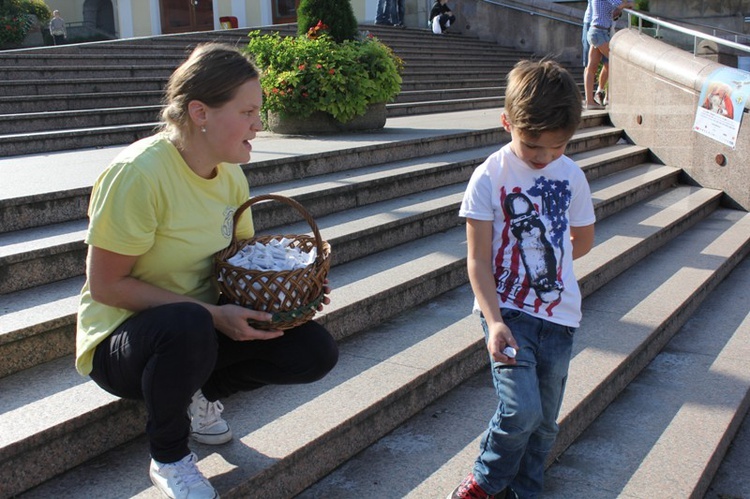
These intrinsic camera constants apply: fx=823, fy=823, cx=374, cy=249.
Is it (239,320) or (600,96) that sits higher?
(600,96)

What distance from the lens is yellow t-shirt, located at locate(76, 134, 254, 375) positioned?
7.23 feet

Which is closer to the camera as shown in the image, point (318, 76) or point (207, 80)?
point (207, 80)

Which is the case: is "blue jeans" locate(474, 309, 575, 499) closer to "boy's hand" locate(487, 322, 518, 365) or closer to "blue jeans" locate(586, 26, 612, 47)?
"boy's hand" locate(487, 322, 518, 365)

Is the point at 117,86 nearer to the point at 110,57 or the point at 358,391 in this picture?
the point at 110,57

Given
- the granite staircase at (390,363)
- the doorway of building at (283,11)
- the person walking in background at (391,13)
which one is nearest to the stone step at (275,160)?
the granite staircase at (390,363)

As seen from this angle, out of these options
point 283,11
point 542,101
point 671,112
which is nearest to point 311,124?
point 671,112

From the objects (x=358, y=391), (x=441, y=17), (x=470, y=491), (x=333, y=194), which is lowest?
(x=470, y=491)

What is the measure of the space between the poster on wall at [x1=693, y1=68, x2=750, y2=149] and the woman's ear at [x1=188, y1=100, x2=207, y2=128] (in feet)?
20.0

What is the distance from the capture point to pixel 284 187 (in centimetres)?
520

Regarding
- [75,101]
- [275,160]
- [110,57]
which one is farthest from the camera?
[110,57]

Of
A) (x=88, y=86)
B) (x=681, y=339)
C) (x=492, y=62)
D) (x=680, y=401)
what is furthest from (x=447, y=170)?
(x=492, y=62)

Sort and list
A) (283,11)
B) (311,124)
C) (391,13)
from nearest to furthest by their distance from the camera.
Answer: (311,124)
(391,13)
(283,11)

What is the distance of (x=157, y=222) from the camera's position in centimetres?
229

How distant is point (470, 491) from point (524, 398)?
1.31ft
